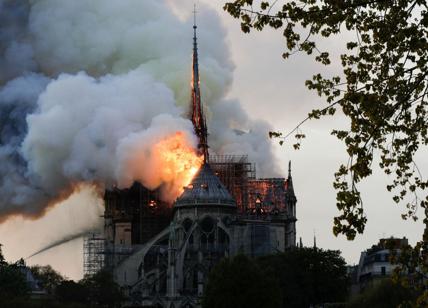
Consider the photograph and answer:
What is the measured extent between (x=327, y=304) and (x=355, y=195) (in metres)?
110

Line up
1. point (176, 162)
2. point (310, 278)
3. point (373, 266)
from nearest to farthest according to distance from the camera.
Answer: point (310, 278)
point (373, 266)
point (176, 162)

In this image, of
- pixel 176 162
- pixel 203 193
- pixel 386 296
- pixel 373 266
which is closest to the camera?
pixel 386 296

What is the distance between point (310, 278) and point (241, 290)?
63.1 feet

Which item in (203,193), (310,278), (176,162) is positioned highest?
(176,162)

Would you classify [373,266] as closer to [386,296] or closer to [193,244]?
[193,244]

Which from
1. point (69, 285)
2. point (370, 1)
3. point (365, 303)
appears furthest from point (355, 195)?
point (69, 285)

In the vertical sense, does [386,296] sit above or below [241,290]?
below

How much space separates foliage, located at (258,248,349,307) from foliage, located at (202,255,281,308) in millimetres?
13821

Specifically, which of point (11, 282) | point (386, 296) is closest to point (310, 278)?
point (11, 282)

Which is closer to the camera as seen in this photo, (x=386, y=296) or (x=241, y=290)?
(x=386, y=296)

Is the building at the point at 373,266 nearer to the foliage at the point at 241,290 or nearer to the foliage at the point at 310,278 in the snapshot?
the foliage at the point at 310,278

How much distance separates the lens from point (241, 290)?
13800 cm

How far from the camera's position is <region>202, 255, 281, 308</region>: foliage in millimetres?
136625

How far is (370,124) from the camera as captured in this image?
3953cm
